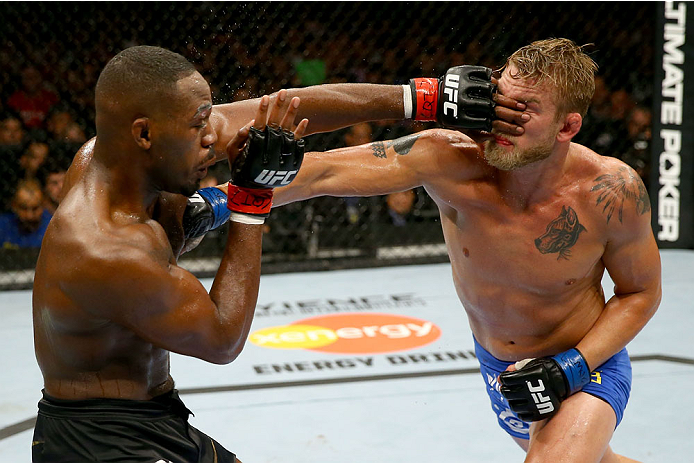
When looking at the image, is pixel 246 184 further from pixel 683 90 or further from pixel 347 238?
pixel 683 90

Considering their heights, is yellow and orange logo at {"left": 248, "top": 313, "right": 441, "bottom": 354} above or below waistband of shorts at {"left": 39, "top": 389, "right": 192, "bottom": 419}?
below

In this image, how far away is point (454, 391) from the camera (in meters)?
3.25

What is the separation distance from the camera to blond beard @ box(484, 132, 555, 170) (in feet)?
6.26

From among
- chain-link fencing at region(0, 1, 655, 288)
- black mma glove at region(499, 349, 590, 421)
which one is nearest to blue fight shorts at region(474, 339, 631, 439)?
black mma glove at region(499, 349, 590, 421)

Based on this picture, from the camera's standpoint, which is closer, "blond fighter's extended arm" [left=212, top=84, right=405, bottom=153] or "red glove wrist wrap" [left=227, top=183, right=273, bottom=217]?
"red glove wrist wrap" [left=227, top=183, right=273, bottom=217]

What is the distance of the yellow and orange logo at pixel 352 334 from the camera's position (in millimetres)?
3799

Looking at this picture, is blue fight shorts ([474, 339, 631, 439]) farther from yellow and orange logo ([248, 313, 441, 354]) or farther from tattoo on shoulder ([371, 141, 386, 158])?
yellow and orange logo ([248, 313, 441, 354])

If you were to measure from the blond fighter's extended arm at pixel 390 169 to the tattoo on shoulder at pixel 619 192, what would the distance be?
0.34m

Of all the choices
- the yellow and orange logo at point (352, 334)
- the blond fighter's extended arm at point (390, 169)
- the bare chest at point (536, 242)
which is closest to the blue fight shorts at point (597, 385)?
the bare chest at point (536, 242)

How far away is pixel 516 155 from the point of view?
191cm

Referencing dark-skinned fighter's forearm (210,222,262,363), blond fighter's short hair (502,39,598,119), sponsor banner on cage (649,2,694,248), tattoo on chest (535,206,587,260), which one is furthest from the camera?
sponsor banner on cage (649,2,694,248)

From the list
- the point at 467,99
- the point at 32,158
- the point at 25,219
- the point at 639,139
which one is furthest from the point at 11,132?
the point at 639,139

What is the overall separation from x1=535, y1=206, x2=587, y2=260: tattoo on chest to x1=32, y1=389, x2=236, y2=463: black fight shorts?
1049mm

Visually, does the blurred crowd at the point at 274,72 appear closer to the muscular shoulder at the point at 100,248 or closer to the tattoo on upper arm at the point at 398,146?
the tattoo on upper arm at the point at 398,146
